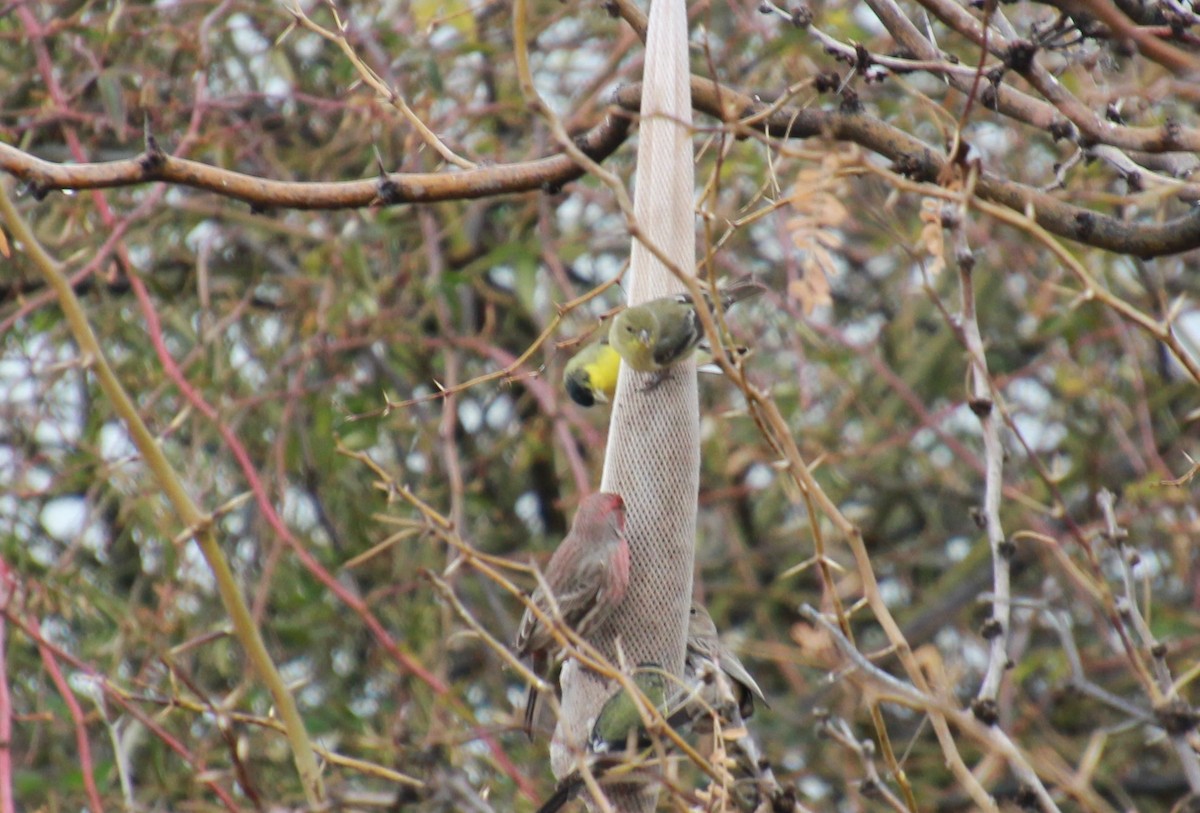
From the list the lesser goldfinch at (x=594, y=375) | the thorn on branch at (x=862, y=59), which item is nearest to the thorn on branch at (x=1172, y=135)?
the thorn on branch at (x=862, y=59)

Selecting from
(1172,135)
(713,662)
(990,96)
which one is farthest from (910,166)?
(713,662)

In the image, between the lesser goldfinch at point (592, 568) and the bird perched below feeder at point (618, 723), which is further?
the lesser goldfinch at point (592, 568)

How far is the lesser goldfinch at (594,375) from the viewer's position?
15.0ft

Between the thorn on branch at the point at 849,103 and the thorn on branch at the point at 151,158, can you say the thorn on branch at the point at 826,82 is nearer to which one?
the thorn on branch at the point at 849,103

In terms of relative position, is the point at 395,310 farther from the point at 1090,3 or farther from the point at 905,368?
the point at 1090,3

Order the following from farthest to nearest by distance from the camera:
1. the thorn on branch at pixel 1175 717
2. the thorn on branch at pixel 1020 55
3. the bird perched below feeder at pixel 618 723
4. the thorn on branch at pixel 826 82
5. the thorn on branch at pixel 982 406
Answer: the bird perched below feeder at pixel 618 723 < the thorn on branch at pixel 826 82 < the thorn on branch at pixel 982 406 < the thorn on branch at pixel 1020 55 < the thorn on branch at pixel 1175 717

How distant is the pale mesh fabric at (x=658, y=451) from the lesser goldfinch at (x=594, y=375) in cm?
62

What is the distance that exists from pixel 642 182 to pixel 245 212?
99.1 inches

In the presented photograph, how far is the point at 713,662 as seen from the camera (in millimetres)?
3514

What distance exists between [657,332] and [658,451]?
35 centimetres

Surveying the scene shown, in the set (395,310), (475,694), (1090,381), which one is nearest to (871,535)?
(1090,381)

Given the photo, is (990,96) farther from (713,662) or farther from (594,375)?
(594,375)

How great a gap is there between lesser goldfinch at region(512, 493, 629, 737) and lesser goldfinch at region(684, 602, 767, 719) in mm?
277

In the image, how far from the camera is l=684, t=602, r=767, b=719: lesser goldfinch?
3.60 metres
